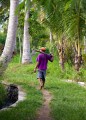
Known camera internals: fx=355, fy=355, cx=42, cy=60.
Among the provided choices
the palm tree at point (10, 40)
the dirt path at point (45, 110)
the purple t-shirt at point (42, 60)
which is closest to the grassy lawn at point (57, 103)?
the dirt path at point (45, 110)

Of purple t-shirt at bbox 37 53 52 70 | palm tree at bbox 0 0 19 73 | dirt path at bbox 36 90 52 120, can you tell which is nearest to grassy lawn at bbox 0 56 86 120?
dirt path at bbox 36 90 52 120

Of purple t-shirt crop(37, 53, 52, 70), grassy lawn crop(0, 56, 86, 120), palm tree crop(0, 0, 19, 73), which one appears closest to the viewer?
grassy lawn crop(0, 56, 86, 120)

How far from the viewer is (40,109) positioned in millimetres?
8570

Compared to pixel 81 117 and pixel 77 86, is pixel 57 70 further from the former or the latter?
pixel 81 117

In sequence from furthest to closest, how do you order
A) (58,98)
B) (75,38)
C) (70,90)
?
(75,38) → (70,90) → (58,98)

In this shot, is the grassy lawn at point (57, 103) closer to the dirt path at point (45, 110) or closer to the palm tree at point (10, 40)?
the dirt path at point (45, 110)

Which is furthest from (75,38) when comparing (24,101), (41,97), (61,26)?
(24,101)

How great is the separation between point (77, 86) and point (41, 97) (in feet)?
9.56

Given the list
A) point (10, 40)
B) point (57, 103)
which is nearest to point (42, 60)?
point (10, 40)

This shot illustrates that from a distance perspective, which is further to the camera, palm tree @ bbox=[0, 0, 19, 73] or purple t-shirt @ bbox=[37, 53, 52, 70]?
purple t-shirt @ bbox=[37, 53, 52, 70]

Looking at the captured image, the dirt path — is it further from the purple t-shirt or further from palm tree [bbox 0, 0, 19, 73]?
palm tree [bbox 0, 0, 19, 73]

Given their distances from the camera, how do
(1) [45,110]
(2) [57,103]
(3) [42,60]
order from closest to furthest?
1. (1) [45,110]
2. (2) [57,103]
3. (3) [42,60]

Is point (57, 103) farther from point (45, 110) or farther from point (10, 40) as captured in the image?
point (10, 40)

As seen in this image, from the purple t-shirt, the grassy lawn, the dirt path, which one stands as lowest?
the dirt path
